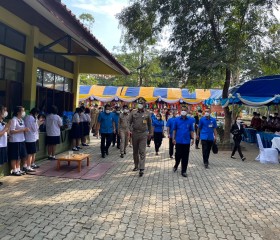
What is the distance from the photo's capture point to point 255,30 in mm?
13148

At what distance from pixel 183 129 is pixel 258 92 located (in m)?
7.79

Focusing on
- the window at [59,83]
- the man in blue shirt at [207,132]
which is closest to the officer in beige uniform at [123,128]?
the man in blue shirt at [207,132]

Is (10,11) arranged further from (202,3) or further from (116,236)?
(202,3)

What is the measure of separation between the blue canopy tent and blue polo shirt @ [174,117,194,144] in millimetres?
6460

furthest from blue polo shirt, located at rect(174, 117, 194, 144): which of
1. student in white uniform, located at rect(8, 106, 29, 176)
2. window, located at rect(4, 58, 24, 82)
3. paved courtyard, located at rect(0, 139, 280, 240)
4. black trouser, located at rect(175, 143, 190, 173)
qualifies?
window, located at rect(4, 58, 24, 82)

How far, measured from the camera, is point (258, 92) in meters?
14.0

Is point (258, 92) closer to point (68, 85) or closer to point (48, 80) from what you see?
point (68, 85)

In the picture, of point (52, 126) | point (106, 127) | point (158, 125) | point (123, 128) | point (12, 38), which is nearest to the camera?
point (12, 38)

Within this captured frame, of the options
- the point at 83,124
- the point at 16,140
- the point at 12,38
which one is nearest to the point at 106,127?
the point at 83,124

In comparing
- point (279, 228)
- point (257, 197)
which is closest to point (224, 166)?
point (257, 197)

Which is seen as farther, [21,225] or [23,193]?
[23,193]

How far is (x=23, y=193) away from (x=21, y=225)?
1546 mm

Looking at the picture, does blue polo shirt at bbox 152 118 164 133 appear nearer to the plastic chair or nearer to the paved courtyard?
the paved courtyard

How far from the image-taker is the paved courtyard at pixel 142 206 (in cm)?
413
